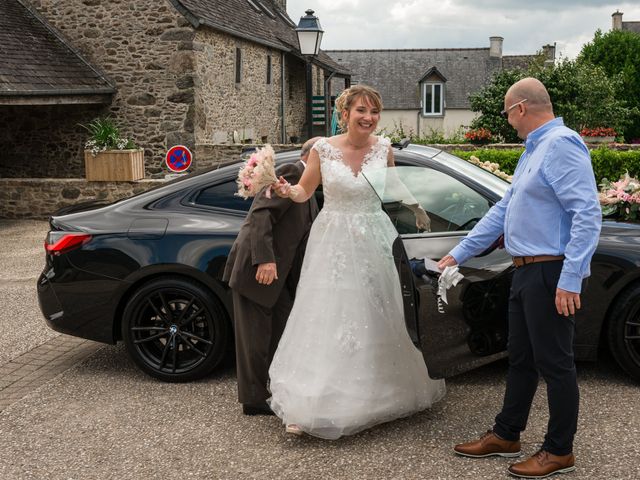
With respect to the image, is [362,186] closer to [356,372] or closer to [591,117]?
[356,372]

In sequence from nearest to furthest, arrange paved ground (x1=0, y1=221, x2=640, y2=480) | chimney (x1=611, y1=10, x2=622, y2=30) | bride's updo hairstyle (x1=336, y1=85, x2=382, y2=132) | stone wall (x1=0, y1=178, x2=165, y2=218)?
paved ground (x1=0, y1=221, x2=640, y2=480), bride's updo hairstyle (x1=336, y1=85, x2=382, y2=132), stone wall (x1=0, y1=178, x2=165, y2=218), chimney (x1=611, y1=10, x2=622, y2=30)

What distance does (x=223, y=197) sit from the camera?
562cm

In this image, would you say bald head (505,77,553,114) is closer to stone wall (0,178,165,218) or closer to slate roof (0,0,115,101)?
stone wall (0,178,165,218)

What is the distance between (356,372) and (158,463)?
1.12m

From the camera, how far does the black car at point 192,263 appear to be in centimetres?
503

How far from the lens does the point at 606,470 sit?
3.98 meters

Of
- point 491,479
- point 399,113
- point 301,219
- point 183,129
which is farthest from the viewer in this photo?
point 399,113

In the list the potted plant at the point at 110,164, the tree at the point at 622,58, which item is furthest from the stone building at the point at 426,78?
the potted plant at the point at 110,164

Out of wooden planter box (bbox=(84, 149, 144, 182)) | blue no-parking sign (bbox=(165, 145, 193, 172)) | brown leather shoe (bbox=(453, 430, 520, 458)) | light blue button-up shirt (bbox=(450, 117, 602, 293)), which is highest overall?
light blue button-up shirt (bbox=(450, 117, 602, 293))

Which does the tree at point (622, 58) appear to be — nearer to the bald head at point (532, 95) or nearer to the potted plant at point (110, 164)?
the potted plant at point (110, 164)

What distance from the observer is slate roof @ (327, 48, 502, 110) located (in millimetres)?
60750

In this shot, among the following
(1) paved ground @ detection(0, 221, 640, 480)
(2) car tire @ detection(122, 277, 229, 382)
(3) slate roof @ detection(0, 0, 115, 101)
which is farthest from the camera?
(3) slate roof @ detection(0, 0, 115, 101)

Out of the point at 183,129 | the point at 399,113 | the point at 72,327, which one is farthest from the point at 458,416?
the point at 399,113

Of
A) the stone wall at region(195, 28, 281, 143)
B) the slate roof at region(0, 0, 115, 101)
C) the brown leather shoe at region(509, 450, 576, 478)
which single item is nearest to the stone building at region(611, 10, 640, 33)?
the stone wall at region(195, 28, 281, 143)
